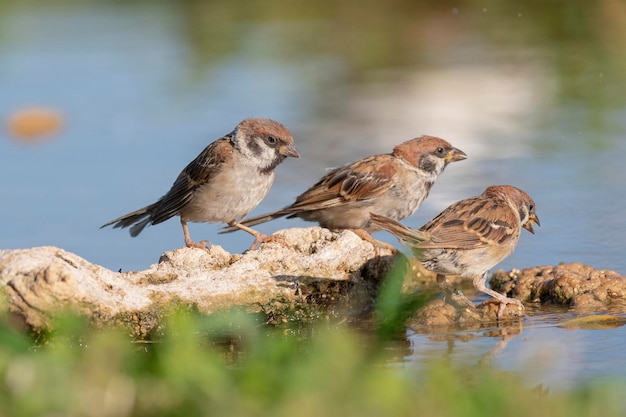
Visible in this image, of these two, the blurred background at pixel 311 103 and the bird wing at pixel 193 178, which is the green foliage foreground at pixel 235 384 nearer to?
the bird wing at pixel 193 178

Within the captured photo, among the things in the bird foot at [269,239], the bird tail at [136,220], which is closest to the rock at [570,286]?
the bird foot at [269,239]

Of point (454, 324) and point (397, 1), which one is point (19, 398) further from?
point (397, 1)

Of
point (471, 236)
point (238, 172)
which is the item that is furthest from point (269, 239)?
point (471, 236)

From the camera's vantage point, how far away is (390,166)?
8.01m

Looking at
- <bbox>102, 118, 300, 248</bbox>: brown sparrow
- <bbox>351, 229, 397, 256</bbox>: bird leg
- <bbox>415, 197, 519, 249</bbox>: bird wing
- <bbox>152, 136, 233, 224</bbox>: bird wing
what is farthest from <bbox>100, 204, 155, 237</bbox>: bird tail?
<bbox>415, 197, 519, 249</bbox>: bird wing

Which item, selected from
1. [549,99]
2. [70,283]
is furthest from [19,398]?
[549,99]

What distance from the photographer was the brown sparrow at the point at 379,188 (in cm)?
793

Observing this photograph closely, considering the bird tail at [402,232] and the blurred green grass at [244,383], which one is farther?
the bird tail at [402,232]

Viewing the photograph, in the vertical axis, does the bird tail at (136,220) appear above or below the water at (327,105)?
below

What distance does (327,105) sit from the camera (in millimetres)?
14016

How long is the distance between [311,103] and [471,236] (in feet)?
24.0

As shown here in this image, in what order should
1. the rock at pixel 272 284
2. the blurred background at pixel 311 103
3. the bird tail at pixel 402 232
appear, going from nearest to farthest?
the rock at pixel 272 284 → the bird tail at pixel 402 232 → the blurred background at pixel 311 103

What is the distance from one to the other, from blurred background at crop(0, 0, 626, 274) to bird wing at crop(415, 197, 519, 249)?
3.02 feet

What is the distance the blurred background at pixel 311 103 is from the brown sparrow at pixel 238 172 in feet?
2.67
